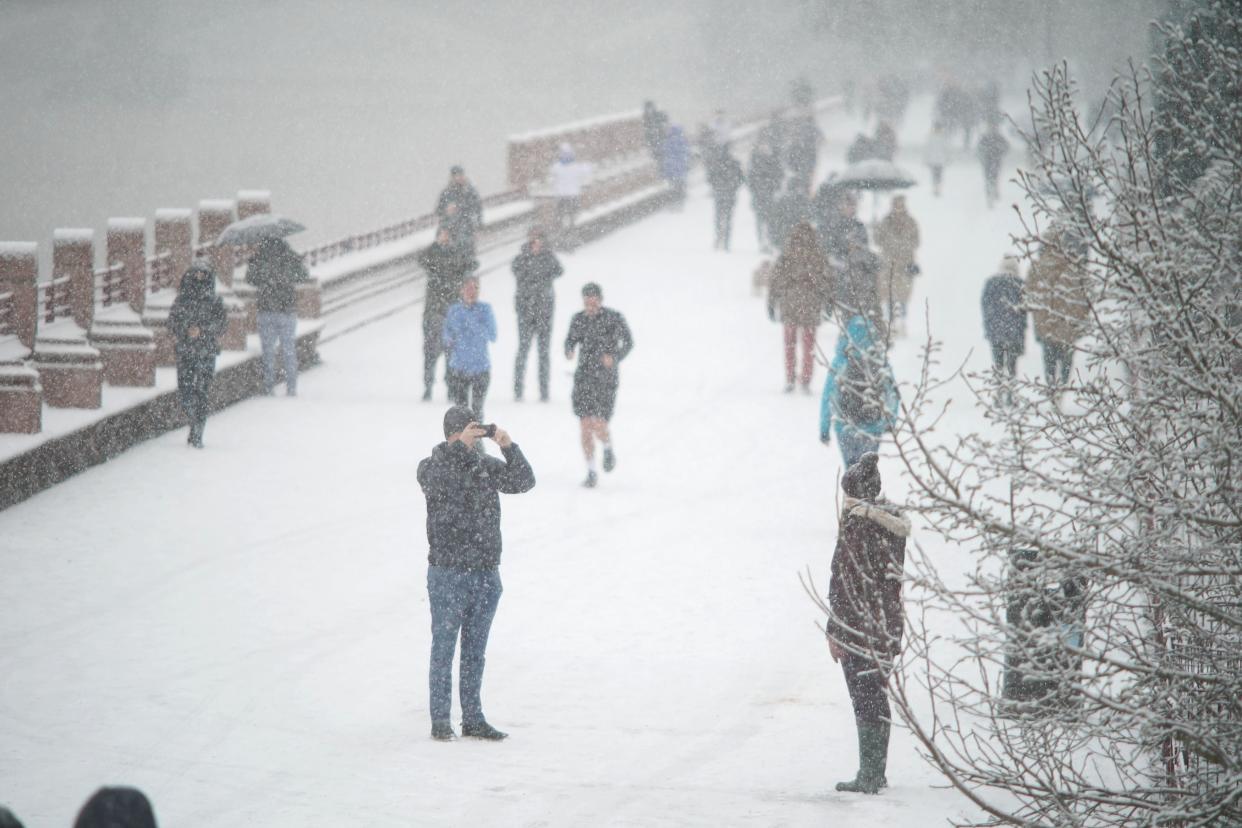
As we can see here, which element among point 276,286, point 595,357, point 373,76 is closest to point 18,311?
point 276,286

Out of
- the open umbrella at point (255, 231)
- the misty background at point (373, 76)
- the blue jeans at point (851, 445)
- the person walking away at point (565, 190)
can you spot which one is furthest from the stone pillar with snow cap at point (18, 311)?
the misty background at point (373, 76)

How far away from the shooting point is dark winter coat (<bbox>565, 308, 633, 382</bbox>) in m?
12.7

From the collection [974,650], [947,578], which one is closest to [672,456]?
[947,578]

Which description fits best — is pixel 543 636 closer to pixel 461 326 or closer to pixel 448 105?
pixel 461 326

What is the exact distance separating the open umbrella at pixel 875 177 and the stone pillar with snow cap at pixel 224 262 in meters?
8.20

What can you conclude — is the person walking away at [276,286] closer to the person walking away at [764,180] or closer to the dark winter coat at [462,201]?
the dark winter coat at [462,201]

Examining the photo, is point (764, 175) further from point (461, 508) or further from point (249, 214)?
point (461, 508)

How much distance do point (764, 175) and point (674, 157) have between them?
7.02m

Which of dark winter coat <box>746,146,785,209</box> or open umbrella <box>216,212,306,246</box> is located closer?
open umbrella <box>216,212,306,246</box>

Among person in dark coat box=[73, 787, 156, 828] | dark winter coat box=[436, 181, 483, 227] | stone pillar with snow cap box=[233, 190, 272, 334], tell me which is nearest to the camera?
person in dark coat box=[73, 787, 156, 828]

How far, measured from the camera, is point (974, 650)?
15.9ft

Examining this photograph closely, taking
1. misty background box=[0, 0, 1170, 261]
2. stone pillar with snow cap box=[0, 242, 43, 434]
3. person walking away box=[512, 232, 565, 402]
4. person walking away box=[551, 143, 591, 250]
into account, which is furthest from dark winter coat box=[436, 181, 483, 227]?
misty background box=[0, 0, 1170, 261]

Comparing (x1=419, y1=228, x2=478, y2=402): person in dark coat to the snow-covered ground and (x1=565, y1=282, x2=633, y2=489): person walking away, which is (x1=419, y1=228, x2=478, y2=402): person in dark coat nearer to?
the snow-covered ground

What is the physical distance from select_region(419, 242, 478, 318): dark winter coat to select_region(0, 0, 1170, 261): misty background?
44558mm
